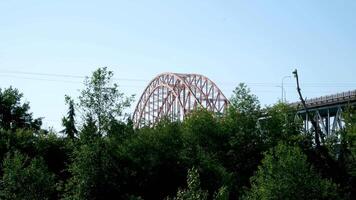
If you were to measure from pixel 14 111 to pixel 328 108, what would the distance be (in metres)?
A: 36.0

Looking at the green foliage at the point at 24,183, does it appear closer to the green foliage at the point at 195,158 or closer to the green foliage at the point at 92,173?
the green foliage at the point at 195,158

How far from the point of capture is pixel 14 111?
66.1 m

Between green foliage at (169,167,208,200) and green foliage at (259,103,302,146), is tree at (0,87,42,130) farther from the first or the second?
green foliage at (169,167,208,200)

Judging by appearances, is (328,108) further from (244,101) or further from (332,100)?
(244,101)

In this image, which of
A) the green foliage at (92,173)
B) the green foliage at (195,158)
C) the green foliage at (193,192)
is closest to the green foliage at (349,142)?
the green foliage at (195,158)

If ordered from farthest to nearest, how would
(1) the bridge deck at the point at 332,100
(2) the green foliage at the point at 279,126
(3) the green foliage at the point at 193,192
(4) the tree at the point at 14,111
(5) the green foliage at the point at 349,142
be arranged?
(4) the tree at the point at 14,111 → (1) the bridge deck at the point at 332,100 → (2) the green foliage at the point at 279,126 → (5) the green foliage at the point at 349,142 → (3) the green foliage at the point at 193,192

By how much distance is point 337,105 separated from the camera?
5853 centimetres

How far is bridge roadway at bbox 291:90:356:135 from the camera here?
56031 millimetres

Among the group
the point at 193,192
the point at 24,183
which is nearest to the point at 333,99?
the point at 24,183

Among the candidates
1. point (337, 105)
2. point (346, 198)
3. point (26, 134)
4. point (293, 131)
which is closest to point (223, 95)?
point (337, 105)

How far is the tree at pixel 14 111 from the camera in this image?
65.2 m

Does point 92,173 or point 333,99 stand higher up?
point 333,99

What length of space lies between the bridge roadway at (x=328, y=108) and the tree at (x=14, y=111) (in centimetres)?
3129

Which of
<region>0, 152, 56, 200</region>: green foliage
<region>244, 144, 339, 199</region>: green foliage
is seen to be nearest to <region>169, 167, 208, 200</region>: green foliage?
<region>244, 144, 339, 199</region>: green foliage
